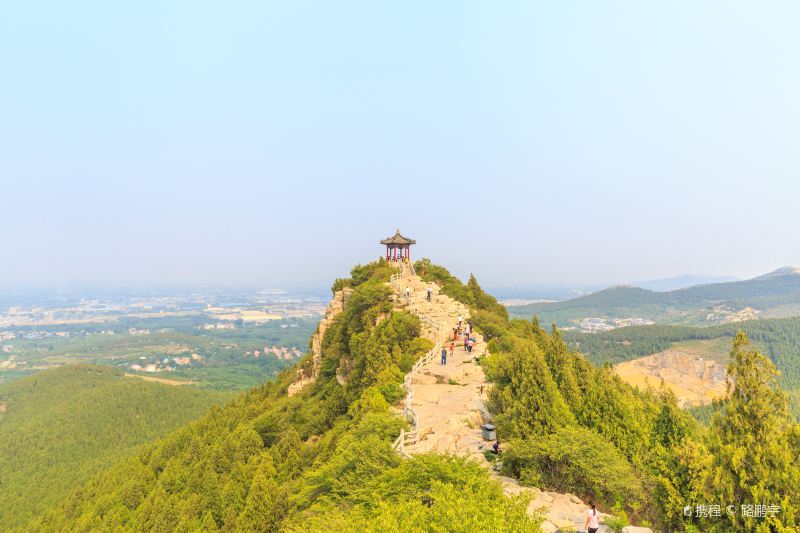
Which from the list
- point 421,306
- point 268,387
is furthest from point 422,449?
point 268,387

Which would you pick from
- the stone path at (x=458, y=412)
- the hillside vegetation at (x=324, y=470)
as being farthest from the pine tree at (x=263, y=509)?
the stone path at (x=458, y=412)

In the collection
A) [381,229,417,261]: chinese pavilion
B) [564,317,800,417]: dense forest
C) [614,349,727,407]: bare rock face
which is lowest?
[614,349,727,407]: bare rock face

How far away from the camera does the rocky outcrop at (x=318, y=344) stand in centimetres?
3950

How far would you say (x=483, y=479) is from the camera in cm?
885

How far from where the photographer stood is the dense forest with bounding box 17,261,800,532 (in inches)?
293

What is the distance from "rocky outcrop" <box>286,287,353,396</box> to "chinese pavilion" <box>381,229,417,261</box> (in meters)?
7.52

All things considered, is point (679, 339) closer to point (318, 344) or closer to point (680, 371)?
point (680, 371)

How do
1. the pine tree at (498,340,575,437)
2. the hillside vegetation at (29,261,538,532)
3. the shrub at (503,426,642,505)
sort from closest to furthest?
1. the hillside vegetation at (29,261,538,532)
2. the shrub at (503,426,642,505)
3. the pine tree at (498,340,575,437)

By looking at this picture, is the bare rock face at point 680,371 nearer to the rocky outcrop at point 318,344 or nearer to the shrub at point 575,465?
the rocky outcrop at point 318,344

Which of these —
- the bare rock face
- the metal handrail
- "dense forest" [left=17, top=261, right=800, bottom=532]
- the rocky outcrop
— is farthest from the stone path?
the bare rock face

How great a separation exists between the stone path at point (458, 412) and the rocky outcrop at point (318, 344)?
1213 centimetres

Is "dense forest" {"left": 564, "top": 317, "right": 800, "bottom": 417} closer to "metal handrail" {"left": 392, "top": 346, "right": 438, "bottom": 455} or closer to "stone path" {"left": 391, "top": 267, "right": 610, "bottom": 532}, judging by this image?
"stone path" {"left": 391, "top": 267, "right": 610, "bottom": 532}

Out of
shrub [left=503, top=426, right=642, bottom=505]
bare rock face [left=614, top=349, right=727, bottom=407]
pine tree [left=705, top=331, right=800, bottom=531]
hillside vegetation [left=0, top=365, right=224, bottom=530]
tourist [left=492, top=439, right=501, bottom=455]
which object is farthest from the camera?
bare rock face [left=614, top=349, right=727, bottom=407]

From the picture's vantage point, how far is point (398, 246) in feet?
150
